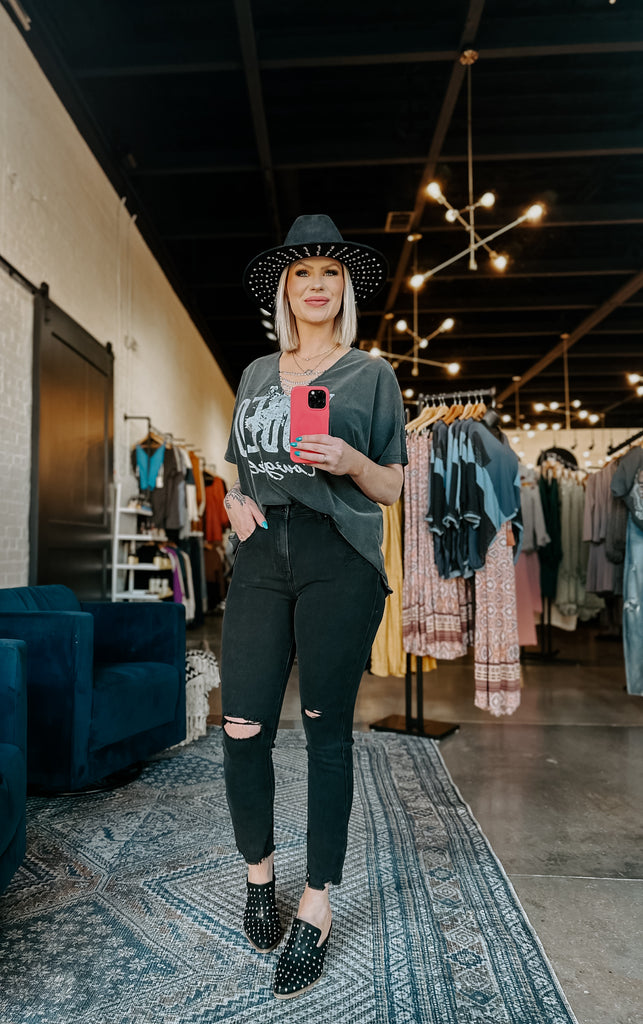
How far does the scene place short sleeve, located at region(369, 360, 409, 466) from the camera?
141 cm

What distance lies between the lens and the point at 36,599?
2.76 m

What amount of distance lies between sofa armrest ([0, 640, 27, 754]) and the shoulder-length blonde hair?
97cm

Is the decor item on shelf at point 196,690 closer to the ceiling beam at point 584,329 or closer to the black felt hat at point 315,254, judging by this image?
the black felt hat at point 315,254

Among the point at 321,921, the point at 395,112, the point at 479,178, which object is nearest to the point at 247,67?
the point at 395,112

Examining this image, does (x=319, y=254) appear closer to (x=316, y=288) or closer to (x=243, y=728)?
(x=316, y=288)

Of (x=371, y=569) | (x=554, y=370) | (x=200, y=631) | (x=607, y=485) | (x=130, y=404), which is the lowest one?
(x=200, y=631)

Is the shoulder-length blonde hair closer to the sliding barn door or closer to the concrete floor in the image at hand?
the concrete floor

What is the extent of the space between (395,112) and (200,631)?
4992 millimetres

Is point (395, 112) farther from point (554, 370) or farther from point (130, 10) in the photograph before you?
point (554, 370)

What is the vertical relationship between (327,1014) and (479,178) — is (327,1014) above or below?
below

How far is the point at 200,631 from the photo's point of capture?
7.09 metres

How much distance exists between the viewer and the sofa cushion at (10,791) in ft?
4.65

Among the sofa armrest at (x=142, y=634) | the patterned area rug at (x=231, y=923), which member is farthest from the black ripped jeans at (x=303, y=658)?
the sofa armrest at (x=142, y=634)

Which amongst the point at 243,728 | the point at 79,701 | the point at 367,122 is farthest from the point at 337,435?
the point at 367,122
